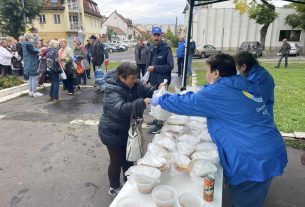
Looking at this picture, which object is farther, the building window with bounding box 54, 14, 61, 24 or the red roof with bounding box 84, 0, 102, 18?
the red roof with bounding box 84, 0, 102, 18

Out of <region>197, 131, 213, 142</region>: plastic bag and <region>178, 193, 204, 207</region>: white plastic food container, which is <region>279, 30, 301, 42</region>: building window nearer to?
<region>197, 131, 213, 142</region>: plastic bag

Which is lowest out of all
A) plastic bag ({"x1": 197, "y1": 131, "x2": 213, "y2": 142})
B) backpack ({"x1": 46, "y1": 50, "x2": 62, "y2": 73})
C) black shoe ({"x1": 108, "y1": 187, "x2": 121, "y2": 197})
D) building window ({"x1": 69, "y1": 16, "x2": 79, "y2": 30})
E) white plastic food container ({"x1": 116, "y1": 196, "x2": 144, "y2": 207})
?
black shoe ({"x1": 108, "y1": 187, "x2": 121, "y2": 197})

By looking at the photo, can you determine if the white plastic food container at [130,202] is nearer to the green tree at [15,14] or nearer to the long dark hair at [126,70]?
the long dark hair at [126,70]

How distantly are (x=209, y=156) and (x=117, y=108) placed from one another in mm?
993

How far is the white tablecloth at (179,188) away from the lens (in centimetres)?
186

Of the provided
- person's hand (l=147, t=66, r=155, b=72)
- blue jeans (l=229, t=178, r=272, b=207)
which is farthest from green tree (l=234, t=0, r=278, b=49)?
blue jeans (l=229, t=178, r=272, b=207)

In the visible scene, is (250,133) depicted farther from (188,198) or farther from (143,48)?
(143,48)

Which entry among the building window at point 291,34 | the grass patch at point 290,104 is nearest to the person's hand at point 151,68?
the grass patch at point 290,104

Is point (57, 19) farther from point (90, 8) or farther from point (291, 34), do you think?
point (291, 34)

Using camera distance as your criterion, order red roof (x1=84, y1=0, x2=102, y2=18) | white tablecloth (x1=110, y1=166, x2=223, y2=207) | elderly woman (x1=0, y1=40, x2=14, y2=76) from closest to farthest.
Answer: white tablecloth (x1=110, y1=166, x2=223, y2=207) < elderly woman (x1=0, y1=40, x2=14, y2=76) < red roof (x1=84, y1=0, x2=102, y2=18)

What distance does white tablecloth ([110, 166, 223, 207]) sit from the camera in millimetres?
1855

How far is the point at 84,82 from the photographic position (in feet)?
34.1

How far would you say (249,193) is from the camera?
2.14m

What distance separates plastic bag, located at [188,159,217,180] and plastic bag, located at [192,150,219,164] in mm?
83
